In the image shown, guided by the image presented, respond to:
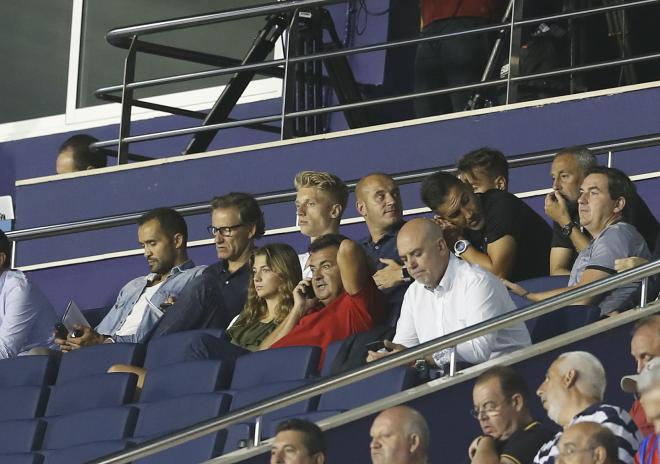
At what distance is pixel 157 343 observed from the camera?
7406 mm

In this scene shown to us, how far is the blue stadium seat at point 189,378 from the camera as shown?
6.89m

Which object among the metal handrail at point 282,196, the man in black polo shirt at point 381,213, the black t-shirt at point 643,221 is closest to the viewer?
the black t-shirt at point 643,221

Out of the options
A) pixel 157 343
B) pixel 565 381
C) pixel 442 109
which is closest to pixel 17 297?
pixel 157 343

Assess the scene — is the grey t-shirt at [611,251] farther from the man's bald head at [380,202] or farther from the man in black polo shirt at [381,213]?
the man's bald head at [380,202]

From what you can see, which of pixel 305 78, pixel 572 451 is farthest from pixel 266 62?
pixel 572 451

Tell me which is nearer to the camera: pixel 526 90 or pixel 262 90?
pixel 526 90

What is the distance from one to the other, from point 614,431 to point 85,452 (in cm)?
215

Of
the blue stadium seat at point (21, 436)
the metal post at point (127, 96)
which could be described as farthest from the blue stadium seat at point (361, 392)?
the metal post at point (127, 96)

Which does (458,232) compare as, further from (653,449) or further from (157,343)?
(653,449)

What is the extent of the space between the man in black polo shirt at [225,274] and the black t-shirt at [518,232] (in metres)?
1.03

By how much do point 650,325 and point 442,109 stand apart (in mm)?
3955

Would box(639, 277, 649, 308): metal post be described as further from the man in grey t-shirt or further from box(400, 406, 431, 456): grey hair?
box(400, 406, 431, 456): grey hair

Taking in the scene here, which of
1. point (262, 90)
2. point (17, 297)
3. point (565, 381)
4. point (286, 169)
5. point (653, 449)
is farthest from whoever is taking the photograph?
point (262, 90)

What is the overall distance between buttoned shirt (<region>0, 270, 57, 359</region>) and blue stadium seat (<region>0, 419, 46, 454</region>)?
1160mm
